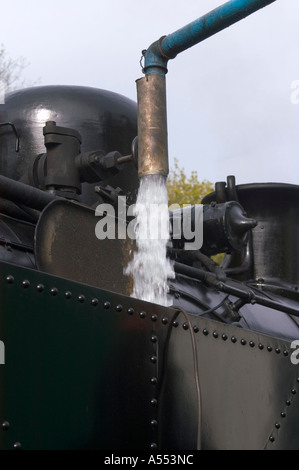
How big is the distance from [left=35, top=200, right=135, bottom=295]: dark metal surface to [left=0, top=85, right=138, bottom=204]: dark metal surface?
1.05 metres

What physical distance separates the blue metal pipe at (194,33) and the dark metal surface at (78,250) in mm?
741

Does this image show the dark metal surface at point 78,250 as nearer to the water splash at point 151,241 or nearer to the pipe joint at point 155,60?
the water splash at point 151,241

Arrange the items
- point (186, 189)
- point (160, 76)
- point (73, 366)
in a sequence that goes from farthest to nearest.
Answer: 1. point (186, 189)
2. point (160, 76)
3. point (73, 366)

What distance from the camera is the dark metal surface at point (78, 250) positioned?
10.6ft

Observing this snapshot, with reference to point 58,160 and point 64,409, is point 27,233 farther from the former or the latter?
point 64,409

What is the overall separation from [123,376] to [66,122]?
2.33 meters

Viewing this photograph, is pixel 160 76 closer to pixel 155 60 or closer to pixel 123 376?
pixel 155 60

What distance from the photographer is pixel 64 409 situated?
2.47 m

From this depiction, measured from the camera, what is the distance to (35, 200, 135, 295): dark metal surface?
3227 millimetres

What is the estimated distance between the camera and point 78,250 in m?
3.34
